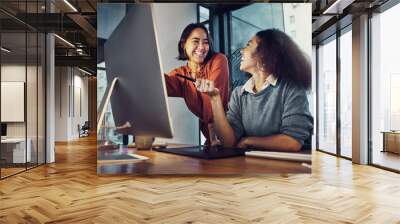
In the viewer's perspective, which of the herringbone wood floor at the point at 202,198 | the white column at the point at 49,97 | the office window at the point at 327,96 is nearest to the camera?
the herringbone wood floor at the point at 202,198

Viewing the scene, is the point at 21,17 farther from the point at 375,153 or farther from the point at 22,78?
the point at 375,153

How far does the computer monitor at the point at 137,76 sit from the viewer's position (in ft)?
19.4

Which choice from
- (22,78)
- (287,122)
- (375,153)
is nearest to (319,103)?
(375,153)

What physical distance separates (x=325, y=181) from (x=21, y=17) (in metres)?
5.90

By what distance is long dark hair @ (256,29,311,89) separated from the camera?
5.88 m

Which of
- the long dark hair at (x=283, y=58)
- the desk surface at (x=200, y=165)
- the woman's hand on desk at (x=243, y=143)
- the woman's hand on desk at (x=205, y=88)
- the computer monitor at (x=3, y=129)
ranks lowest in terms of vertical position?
the desk surface at (x=200, y=165)

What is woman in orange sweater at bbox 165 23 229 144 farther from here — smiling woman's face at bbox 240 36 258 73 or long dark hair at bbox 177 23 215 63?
smiling woman's face at bbox 240 36 258 73

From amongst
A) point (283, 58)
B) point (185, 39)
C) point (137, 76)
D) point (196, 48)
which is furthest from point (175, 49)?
point (283, 58)

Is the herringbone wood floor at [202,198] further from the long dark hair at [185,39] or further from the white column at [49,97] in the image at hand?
the long dark hair at [185,39]

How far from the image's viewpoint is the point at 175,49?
598 centimetres

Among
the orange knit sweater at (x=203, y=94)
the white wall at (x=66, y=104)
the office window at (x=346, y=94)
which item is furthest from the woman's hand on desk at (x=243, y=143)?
the white wall at (x=66, y=104)

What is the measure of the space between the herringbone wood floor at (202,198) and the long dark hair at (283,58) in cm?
166

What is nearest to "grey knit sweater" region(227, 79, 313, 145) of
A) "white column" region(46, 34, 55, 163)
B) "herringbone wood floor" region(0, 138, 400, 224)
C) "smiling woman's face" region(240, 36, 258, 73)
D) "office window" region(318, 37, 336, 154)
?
"smiling woman's face" region(240, 36, 258, 73)

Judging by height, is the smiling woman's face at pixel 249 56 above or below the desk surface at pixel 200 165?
above
